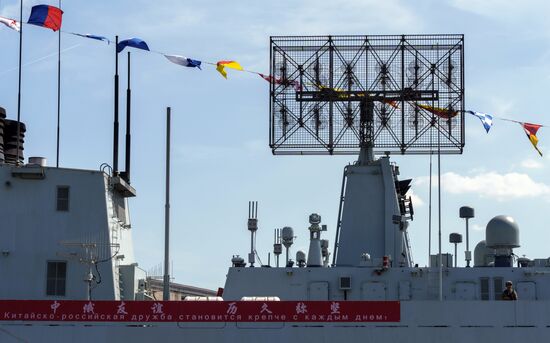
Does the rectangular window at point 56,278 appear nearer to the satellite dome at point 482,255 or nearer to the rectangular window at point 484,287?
the rectangular window at point 484,287

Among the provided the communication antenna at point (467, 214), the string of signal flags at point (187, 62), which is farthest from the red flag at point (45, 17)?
the communication antenna at point (467, 214)

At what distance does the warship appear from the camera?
81.9ft

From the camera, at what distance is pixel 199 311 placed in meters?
25.1

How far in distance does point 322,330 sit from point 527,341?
4.94m

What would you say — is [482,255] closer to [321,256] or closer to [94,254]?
[321,256]

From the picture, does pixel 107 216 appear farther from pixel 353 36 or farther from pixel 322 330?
pixel 353 36

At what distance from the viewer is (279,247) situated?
30.0 meters

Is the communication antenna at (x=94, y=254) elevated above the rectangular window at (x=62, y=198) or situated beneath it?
situated beneath

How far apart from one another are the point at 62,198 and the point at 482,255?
1256 cm

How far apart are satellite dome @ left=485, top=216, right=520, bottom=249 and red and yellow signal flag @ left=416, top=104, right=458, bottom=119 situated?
421cm

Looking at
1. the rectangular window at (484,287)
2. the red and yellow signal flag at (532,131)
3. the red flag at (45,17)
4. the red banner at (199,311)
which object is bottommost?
the red banner at (199,311)

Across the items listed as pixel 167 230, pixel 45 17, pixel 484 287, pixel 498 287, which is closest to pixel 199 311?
pixel 167 230

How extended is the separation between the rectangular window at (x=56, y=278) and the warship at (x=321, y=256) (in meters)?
0.03

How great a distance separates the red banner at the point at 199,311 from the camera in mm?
24906
